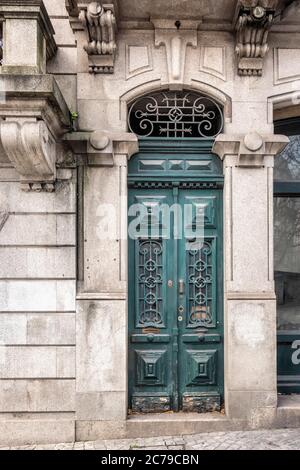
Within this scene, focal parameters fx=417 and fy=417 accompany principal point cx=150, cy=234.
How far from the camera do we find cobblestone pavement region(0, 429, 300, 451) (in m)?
4.88

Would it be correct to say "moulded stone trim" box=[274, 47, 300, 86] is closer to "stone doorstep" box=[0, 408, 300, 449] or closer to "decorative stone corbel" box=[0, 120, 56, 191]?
"decorative stone corbel" box=[0, 120, 56, 191]

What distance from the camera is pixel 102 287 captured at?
531cm

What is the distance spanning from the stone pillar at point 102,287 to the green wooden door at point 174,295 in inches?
11.2

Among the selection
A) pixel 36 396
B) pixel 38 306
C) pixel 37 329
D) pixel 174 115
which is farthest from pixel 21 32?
pixel 36 396

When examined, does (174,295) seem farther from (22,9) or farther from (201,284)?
(22,9)

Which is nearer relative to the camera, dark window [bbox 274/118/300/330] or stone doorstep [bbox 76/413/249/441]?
stone doorstep [bbox 76/413/249/441]

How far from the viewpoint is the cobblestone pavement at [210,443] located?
488cm

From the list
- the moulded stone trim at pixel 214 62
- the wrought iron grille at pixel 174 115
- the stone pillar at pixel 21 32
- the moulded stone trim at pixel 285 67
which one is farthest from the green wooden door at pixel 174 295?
the stone pillar at pixel 21 32

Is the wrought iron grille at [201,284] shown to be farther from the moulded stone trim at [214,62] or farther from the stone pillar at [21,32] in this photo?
the stone pillar at [21,32]

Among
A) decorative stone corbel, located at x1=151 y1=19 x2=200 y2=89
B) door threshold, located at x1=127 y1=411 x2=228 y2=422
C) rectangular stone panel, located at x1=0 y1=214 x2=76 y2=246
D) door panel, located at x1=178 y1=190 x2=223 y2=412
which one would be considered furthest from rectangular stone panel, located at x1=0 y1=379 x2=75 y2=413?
decorative stone corbel, located at x1=151 y1=19 x2=200 y2=89

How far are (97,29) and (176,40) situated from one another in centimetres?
103

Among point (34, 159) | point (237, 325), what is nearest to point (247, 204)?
point (237, 325)

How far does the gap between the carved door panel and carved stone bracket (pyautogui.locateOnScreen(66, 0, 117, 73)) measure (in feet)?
5.68

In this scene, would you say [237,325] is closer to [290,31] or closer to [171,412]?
[171,412]
